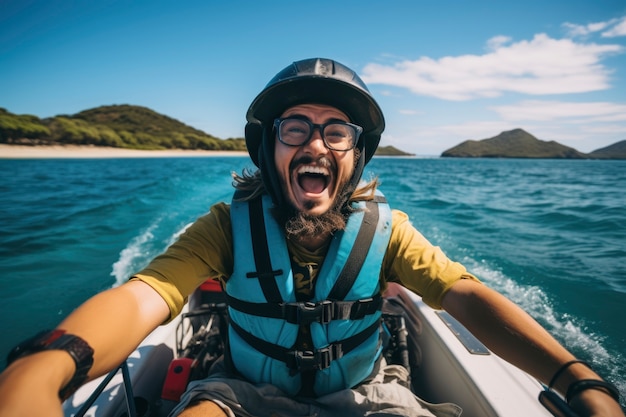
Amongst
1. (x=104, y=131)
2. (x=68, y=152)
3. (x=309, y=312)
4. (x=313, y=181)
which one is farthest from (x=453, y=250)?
(x=104, y=131)

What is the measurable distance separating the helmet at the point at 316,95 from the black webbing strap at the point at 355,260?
616mm

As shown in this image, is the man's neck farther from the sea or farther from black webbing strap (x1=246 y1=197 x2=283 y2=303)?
the sea

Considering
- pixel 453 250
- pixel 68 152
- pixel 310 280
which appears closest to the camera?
pixel 310 280

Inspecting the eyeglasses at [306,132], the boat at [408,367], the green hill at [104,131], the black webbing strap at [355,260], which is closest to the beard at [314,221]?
the black webbing strap at [355,260]

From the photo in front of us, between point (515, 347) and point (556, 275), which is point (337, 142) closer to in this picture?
point (515, 347)

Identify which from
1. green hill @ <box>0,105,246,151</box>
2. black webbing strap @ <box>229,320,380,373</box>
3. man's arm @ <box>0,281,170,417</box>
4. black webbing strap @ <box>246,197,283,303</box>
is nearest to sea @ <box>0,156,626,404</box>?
black webbing strap @ <box>246,197,283,303</box>

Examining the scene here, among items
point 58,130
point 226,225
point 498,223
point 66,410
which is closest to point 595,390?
point 226,225

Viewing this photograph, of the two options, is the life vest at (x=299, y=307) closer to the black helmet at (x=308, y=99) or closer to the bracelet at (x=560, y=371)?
the black helmet at (x=308, y=99)

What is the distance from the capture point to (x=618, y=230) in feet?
26.4

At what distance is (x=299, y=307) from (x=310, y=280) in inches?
7.2

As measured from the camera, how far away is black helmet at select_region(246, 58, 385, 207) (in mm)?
1882

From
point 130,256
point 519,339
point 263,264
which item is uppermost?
point 263,264

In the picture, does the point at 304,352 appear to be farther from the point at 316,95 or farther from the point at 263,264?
the point at 316,95

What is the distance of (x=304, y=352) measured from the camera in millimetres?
1679
